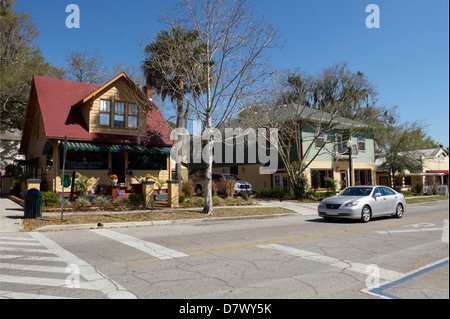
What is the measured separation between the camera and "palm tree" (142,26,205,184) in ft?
53.9

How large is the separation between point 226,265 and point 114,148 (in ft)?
46.5

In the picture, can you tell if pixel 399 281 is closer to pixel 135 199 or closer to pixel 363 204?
pixel 363 204

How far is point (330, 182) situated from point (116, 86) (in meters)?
A: 18.6

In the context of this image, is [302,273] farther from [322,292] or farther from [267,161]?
[267,161]

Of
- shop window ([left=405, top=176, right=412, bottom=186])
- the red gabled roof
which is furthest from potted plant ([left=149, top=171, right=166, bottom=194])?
shop window ([left=405, top=176, right=412, bottom=186])

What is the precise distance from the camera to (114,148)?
18.9 meters

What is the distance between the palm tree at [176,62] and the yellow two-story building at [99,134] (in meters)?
1.51

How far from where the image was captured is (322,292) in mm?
4852

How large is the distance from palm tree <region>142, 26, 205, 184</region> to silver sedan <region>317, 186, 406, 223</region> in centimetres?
787

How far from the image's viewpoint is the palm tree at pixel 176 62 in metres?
16.4

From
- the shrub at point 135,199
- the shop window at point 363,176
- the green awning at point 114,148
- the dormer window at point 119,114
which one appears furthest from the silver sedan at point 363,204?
the shop window at point 363,176

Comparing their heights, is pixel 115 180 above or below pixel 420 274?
above

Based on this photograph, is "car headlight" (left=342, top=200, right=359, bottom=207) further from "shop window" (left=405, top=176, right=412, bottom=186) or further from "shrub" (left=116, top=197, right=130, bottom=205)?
"shop window" (left=405, top=176, right=412, bottom=186)
